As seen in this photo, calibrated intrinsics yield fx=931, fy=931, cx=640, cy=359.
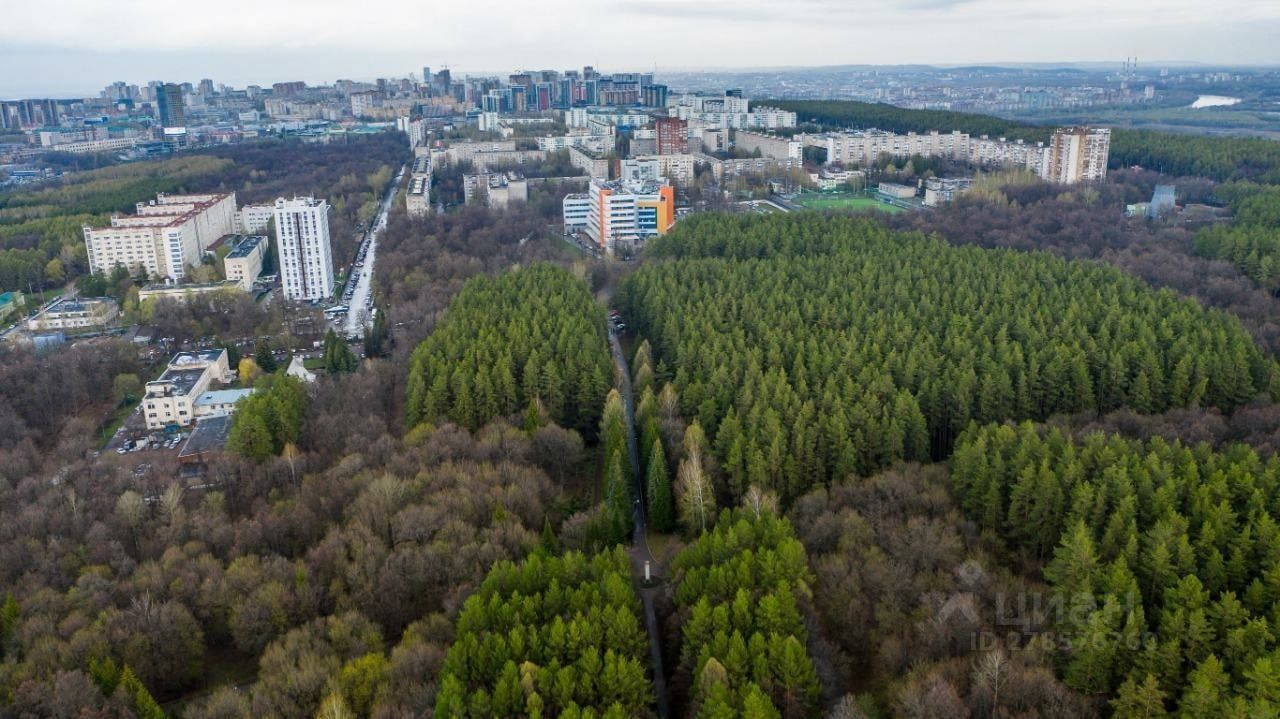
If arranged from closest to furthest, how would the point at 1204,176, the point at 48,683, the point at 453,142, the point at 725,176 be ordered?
the point at 48,683 → the point at 1204,176 → the point at 725,176 → the point at 453,142

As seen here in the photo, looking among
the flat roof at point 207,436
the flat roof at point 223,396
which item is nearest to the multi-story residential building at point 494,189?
the flat roof at point 223,396

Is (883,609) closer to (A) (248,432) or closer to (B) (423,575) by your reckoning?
(B) (423,575)

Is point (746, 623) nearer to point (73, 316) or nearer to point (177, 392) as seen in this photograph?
point (177, 392)

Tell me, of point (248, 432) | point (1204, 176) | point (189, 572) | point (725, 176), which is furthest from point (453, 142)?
point (189, 572)

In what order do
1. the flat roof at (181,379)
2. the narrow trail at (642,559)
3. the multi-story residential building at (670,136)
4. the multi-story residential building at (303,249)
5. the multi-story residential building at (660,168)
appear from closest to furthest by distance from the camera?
1. the narrow trail at (642,559)
2. the flat roof at (181,379)
3. the multi-story residential building at (303,249)
4. the multi-story residential building at (660,168)
5. the multi-story residential building at (670,136)

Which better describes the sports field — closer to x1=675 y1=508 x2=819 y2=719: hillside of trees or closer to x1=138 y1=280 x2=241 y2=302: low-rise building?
x1=138 y1=280 x2=241 y2=302: low-rise building

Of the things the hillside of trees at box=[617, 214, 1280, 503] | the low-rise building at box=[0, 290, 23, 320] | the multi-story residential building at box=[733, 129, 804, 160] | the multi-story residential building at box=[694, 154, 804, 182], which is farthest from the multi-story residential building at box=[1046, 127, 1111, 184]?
the low-rise building at box=[0, 290, 23, 320]

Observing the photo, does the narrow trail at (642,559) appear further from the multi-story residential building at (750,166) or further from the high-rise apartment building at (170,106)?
the high-rise apartment building at (170,106)
